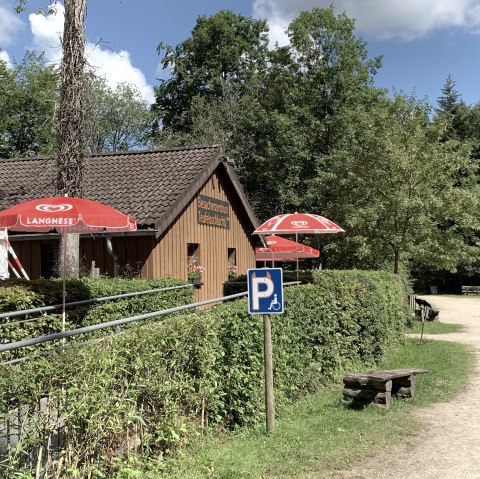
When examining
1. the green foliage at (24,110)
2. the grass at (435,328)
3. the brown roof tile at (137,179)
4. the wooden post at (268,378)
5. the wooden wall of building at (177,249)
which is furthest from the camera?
the green foliage at (24,110)

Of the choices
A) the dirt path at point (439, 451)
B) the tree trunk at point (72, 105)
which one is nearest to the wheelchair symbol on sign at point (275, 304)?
the dirt path at point (439, 451)

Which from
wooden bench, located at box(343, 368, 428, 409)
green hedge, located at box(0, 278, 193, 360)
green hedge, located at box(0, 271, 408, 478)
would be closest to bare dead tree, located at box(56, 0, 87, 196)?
green hedge, located at box(0, 278, 193, 360)

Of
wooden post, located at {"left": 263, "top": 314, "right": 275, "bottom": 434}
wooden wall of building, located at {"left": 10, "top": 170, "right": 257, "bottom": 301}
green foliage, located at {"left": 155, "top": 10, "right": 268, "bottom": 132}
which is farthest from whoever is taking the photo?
green foliage, located at {"left": 155, "top": 10, "right": 268, "bottom": 132}

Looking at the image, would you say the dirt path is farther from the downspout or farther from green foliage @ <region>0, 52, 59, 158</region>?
green foliage @ <region>0, 52, 59, 158</region>

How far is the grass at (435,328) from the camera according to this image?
18.1m

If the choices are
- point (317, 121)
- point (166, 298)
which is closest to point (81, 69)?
point (166, 298)

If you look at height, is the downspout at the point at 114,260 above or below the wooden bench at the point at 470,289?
above

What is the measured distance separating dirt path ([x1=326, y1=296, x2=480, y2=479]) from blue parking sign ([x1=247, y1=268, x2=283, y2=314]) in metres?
1.82

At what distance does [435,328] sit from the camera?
62.6ft

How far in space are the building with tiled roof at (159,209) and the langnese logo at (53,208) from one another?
6850 millimetres

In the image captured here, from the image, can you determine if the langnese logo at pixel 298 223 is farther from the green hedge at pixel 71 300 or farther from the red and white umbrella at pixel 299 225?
the green hedge at pixel 71 300

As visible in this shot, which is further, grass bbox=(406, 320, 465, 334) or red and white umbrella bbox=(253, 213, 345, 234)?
grass bbox=(406, 320, 465, 334)

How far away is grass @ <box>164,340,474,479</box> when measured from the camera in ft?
16.8

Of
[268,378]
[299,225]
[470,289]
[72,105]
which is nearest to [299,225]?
[299,225]
